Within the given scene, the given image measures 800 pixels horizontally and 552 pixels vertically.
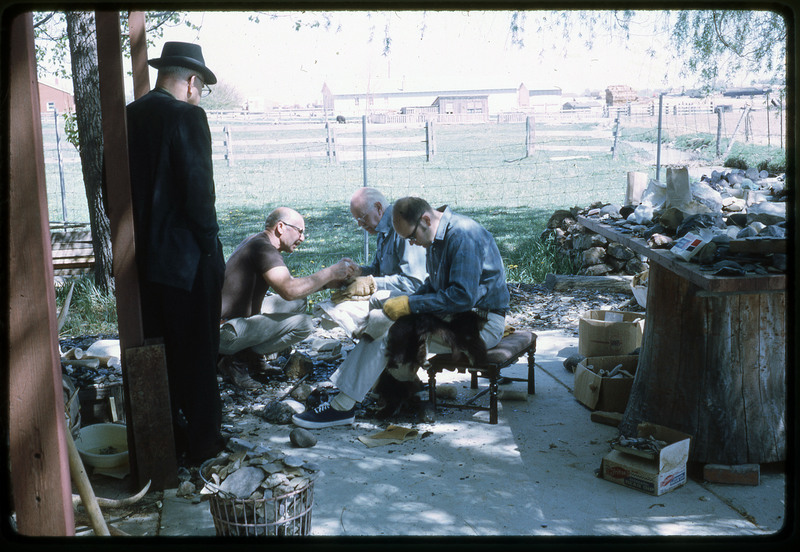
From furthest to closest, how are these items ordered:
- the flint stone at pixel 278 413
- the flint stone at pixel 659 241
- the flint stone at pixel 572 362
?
the flint stone at pixel 572 362
the flint stone at pixel 278 413
the flint stone at pixel 659 241

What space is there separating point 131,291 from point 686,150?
1639cm

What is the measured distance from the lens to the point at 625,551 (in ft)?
7.02

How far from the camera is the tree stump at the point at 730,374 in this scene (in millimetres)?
3580

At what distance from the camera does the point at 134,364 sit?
11.4ft

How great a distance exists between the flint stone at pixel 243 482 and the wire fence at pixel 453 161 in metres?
9.69

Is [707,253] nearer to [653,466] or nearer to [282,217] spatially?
[653,466]

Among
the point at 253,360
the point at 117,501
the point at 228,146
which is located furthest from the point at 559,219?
the point at 228,146

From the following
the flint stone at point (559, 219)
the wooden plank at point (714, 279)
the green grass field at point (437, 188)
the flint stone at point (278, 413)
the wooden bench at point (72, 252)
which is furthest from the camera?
the green grass field at point (437, 188)

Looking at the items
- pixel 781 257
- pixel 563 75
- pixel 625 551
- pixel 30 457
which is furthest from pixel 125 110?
pixel 563 75

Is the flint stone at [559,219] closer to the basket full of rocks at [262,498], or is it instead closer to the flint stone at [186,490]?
the flint stone at [186,490]

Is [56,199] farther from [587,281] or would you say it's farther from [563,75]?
[563,75]

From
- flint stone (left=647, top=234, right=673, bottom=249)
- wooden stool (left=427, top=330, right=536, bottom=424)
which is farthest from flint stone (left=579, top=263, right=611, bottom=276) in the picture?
flint stone (left=647, top=234, right=673, bottom=249)

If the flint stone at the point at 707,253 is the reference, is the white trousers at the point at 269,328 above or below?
below

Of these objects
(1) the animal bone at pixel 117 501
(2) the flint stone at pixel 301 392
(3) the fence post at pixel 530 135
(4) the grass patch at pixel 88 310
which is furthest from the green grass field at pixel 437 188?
(1) the animal bone at pixel 117 501
